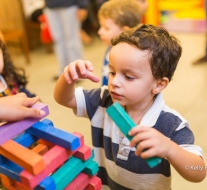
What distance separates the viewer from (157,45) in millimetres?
690

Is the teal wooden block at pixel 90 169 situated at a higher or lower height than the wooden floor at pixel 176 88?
higher

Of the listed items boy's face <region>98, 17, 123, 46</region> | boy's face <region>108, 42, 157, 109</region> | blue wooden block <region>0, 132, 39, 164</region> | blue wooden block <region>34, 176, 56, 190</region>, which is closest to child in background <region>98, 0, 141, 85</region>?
boy's face <region>98, 17, 123, 46</region>

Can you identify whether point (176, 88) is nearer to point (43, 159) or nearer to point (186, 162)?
point (186, 162)

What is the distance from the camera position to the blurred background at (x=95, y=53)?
176 cm

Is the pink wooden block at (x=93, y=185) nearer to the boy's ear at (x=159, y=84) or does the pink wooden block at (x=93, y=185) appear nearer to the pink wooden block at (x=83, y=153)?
the pink wooden block at (x=83, y=153)

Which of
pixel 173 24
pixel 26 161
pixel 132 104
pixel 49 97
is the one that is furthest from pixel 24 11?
pixel 26 161

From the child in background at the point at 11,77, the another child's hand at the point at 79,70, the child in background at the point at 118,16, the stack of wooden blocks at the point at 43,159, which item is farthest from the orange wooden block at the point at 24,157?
the child in background at the point at 118,16

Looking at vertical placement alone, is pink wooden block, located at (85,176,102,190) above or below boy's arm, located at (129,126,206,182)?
below

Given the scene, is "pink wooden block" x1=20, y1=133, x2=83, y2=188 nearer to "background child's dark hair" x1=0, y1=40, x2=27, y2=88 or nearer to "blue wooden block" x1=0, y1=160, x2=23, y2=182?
"blue wooden block" x1=0, y1=160, x2=23, y2=182

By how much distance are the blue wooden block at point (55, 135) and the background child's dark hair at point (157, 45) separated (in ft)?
0.93

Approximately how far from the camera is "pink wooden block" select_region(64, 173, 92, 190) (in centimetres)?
55

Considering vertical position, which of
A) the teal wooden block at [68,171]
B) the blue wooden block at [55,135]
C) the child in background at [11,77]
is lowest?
the child in background at [11,77]

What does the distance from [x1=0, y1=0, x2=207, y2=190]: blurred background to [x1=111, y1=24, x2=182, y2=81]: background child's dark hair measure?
785 mm

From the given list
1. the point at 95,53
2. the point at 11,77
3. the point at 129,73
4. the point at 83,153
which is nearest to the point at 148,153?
the point at 83,153
